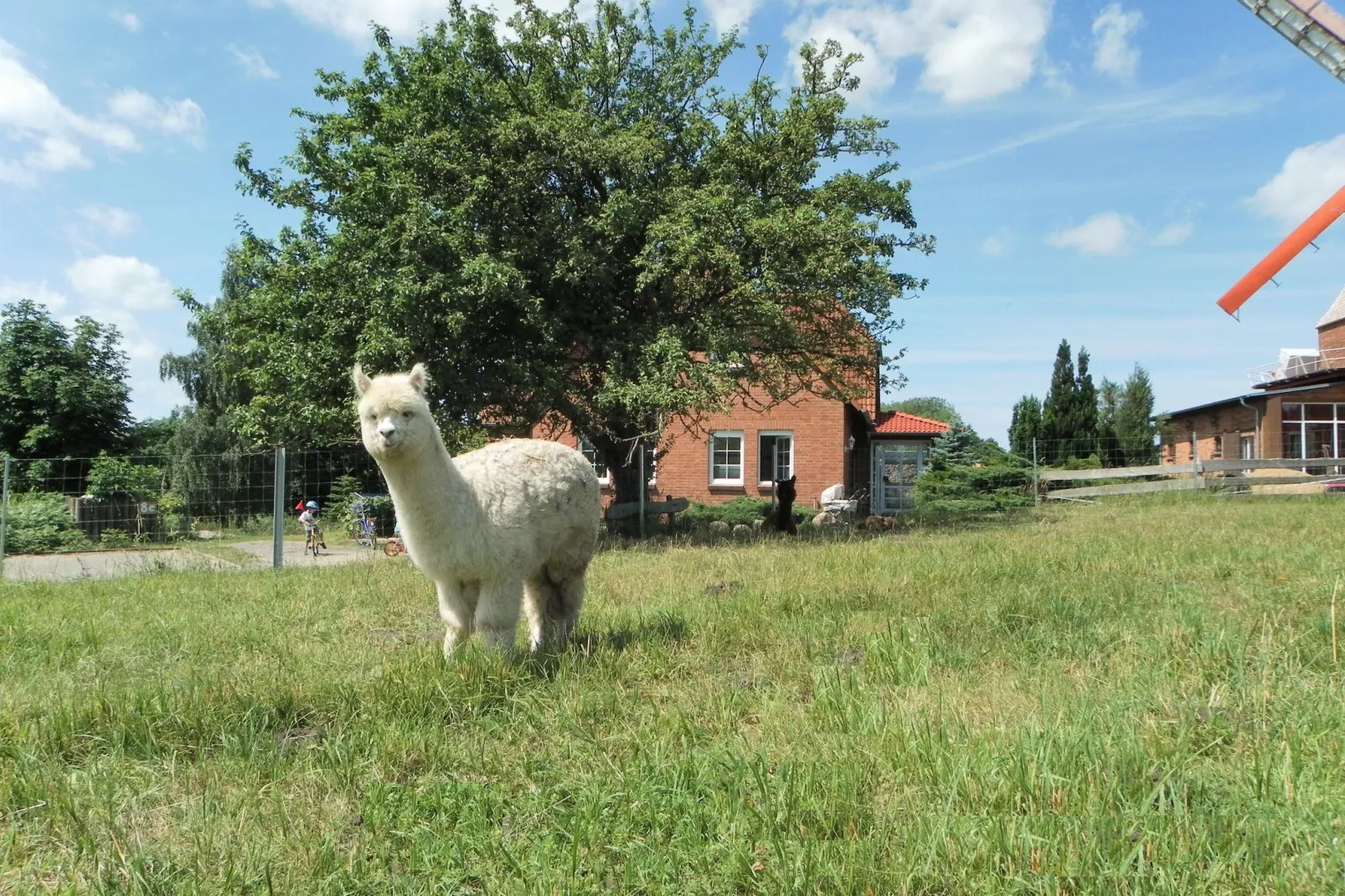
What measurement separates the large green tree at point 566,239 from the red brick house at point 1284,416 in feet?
83.2

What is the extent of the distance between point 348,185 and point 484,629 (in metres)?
12.7

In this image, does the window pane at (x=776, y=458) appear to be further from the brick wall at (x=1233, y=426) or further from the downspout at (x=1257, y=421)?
the downspout at (x=1257, y=421)

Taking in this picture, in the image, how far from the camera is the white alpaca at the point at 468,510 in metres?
5.15

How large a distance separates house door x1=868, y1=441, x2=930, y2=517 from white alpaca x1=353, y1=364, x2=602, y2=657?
28569mm

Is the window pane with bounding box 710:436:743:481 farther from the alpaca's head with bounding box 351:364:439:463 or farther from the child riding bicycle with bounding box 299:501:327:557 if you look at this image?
the alpaca's head with bounding box 351:364:439:463

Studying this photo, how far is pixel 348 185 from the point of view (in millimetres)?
15438

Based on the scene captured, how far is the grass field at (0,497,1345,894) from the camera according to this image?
2.69m

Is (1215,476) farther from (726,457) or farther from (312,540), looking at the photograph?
(312,540)

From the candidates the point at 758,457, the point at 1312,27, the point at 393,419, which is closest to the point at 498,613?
the point at 393,419

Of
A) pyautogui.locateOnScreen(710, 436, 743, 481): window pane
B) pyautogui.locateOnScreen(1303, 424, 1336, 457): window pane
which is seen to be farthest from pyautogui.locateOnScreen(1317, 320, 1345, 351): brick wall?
pyautogui.locateOnScreen(710, 436, 743, 481): window pane

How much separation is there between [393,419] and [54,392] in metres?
31.0

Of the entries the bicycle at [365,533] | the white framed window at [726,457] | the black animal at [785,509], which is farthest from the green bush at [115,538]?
the white framed window at [726,457]

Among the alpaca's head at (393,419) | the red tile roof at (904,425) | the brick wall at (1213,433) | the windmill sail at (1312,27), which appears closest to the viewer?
the alpaca's head at (393,419)

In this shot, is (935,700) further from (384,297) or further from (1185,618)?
(384,297)
